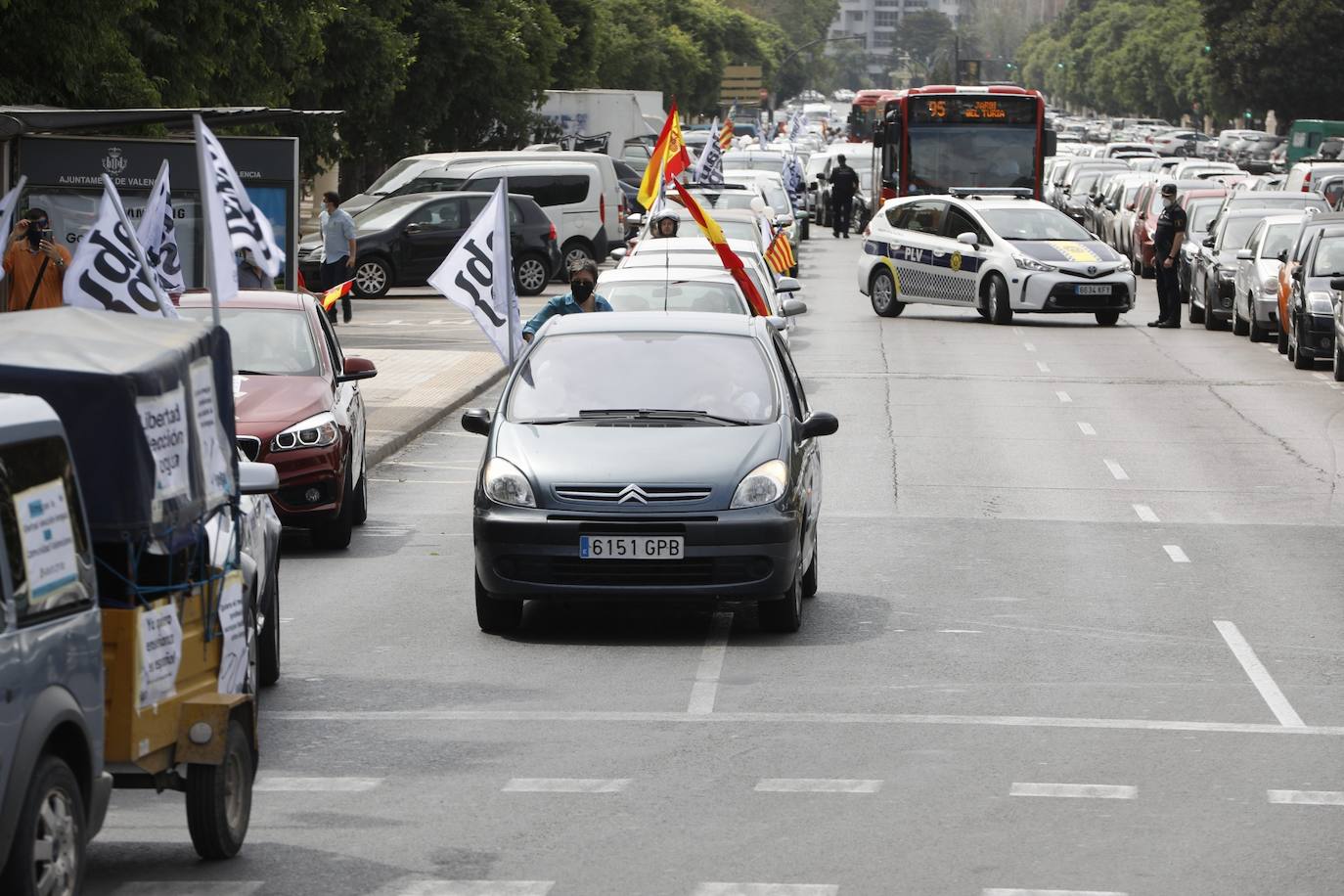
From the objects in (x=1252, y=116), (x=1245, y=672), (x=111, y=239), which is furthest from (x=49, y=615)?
(x=1252, y=116)

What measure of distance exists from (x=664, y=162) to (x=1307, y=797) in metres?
23.6

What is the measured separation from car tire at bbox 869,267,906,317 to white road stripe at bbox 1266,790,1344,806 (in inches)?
1087

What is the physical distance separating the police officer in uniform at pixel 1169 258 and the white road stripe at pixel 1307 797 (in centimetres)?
2580

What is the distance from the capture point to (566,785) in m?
8.65

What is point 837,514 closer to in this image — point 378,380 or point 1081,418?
point 1081,418

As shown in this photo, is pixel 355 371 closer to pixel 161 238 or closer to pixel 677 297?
pixel 161 238

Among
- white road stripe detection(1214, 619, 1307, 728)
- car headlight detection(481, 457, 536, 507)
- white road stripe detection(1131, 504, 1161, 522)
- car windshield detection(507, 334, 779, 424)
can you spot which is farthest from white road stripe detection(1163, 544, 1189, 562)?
car headlight detection(481, 457, 536, 507)

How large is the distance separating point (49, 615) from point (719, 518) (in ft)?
18.2

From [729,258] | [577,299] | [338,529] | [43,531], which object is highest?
[43,531]

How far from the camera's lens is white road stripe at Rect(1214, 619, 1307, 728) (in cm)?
1003

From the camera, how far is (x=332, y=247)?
106 ft

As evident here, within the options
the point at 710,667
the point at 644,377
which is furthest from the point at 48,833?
the point at 644,377

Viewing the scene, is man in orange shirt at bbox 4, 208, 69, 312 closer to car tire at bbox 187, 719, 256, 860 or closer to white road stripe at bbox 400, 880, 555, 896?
car tire at bbox 187, 719, 256, 860

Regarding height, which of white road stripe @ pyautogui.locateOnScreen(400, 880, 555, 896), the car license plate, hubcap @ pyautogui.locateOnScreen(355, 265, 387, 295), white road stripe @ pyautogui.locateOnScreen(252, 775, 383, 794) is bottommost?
hubcap @ pyautogui.locateOnScreen(355, 265, 387, 295)
